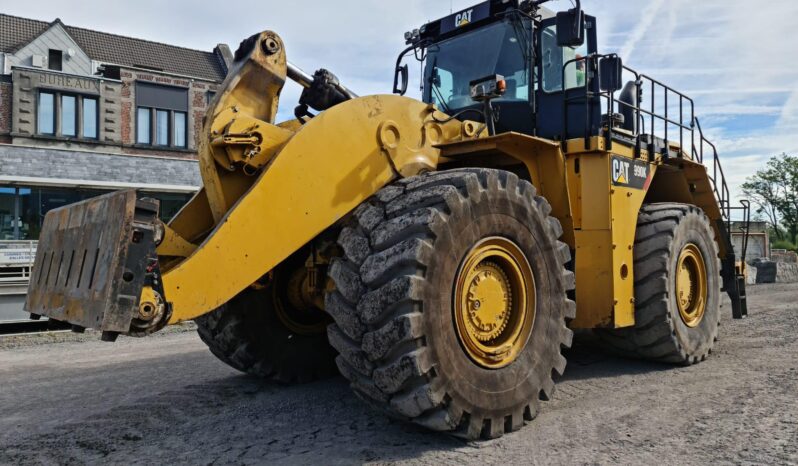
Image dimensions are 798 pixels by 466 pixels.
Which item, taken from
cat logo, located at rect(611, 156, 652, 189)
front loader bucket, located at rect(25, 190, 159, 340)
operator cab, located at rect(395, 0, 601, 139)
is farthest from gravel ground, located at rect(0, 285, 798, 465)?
operator cab, located at rect(395, 0, 601, 139)

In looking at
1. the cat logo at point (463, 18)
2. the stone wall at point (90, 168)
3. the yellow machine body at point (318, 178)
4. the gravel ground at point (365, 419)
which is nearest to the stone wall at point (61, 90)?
the stone wall at point (90, 168)

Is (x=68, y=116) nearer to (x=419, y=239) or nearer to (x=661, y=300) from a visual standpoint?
(x=661, y=300)

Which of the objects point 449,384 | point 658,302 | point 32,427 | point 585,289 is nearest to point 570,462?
point 449,384

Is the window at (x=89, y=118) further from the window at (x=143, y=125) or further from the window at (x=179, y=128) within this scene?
the window at (x=179, y=128)

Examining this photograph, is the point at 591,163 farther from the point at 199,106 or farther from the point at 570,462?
the point at 199,106

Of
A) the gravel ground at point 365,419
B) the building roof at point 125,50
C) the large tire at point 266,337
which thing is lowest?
the gravel ground at point 365,419

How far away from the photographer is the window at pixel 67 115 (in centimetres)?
2741

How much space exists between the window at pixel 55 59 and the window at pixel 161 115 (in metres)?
3.59

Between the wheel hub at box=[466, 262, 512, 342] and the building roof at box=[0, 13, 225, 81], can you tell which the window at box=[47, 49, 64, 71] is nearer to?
the building roof at box=[0, 13, 225, 81]

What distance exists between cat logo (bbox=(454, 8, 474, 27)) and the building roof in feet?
89.1

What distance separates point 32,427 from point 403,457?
2.85 m

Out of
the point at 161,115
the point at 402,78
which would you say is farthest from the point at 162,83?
the point at 402,78

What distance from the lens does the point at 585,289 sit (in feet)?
18.3

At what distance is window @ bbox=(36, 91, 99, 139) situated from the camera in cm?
2741
